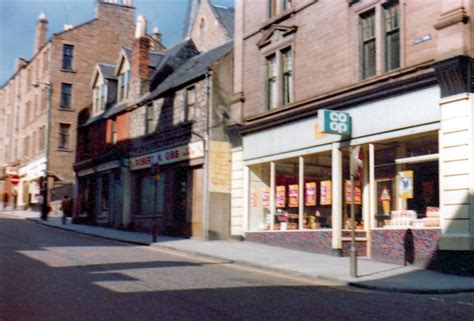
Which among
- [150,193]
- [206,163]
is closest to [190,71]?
[206,163]

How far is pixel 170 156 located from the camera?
2639 cm

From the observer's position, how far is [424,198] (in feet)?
51.6

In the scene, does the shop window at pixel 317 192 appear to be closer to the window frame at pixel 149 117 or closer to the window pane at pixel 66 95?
the window frame at pixel 149 117

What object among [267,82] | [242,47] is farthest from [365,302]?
[242,47]

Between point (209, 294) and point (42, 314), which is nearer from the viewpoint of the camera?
point (42, 314)

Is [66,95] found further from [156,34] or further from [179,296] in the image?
[179,296]

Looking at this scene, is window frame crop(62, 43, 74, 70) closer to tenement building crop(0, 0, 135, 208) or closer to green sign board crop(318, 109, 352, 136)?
tenement building crop(0, 0, 135, 208)

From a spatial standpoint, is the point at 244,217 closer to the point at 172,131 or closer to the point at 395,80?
the point at 172,131

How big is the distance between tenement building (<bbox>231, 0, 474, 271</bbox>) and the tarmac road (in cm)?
430

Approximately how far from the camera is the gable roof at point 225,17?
38.1m

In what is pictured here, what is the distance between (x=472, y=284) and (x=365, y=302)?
4063mm

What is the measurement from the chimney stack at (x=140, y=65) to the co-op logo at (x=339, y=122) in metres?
15.4

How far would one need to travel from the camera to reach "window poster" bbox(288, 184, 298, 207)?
20.6 metres

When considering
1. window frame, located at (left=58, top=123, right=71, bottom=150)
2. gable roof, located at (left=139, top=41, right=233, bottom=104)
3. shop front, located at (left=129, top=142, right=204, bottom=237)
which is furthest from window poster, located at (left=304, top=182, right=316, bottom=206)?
window frame, located at (left=58, top=123, right=71, bottom=150)
